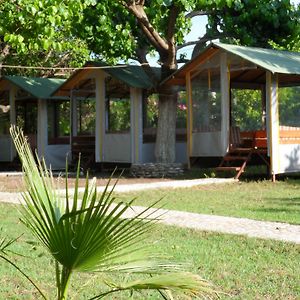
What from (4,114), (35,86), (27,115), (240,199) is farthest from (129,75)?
(240,199)

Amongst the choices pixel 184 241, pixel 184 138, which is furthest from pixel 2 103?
pixel 184 241

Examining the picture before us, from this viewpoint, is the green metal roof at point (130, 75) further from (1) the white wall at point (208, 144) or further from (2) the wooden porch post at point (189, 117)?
(1) the white wall at point (208, 144)

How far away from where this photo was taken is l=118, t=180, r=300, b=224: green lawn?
9734 mm

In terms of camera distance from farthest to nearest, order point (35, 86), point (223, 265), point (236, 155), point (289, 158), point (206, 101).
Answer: point (35, 86)
point (206, 101)
point (236, 155)
point (289, 158)
point (223, 265)

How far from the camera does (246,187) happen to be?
14.3m

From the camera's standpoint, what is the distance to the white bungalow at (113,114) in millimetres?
19078

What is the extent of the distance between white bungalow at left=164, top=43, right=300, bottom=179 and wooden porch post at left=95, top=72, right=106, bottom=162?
300cm

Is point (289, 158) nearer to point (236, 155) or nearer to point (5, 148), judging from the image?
point (236, 155)

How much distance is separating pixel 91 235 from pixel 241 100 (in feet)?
51.2

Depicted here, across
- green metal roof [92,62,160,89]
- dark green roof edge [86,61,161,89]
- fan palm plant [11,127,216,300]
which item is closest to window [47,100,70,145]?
dark green roof edge [86,61,161,89]

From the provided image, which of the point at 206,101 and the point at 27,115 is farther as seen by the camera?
the point at 27,115

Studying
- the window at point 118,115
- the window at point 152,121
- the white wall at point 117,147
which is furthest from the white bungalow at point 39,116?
the window at point 152,121

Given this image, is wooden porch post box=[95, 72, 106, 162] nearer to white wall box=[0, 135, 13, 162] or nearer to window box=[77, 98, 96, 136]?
window box=[77, 98, 96, 136]

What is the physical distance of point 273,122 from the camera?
15500 mm
